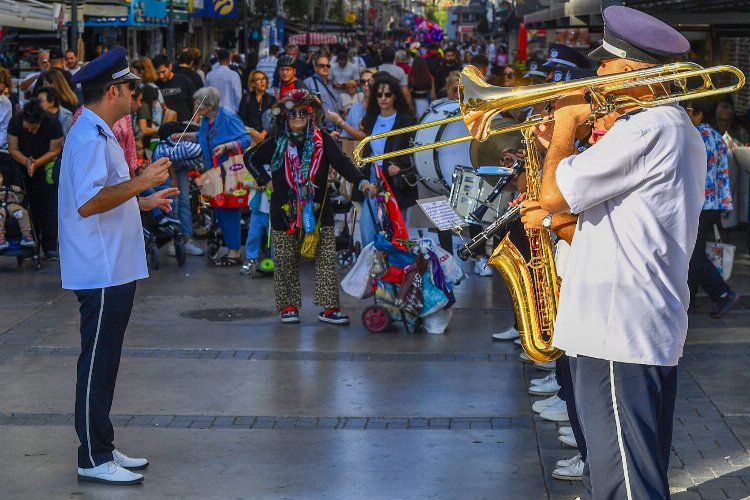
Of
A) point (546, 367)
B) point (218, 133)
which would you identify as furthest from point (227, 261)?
point (546, 367)

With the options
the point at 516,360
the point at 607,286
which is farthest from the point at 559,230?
the point at 516,360

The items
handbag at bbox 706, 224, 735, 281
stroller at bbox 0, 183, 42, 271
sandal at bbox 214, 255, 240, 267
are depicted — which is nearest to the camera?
handbag at bbox 706, 224, 735, 281

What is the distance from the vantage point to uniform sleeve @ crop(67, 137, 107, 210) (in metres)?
5.53

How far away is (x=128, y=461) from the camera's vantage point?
19.5ft

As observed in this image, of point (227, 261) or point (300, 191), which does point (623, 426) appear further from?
point (227, 261)

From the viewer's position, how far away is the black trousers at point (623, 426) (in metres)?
4.06

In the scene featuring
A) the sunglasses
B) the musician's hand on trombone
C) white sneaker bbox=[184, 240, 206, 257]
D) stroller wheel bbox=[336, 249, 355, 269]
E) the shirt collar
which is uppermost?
the musician's hand on trombone

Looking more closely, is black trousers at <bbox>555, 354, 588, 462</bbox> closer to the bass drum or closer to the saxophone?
the saxophone

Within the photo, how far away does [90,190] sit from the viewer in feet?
18.1

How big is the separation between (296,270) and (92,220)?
387 centimetres

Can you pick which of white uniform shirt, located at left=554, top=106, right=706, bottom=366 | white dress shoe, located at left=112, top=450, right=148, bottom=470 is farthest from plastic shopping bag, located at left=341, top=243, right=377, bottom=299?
white uniform shirt, located at left=554, top=106, right=706, bottom=366

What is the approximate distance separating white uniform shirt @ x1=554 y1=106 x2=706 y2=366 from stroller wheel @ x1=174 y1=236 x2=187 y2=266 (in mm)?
8257

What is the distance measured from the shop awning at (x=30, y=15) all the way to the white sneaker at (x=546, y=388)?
36.5 feet

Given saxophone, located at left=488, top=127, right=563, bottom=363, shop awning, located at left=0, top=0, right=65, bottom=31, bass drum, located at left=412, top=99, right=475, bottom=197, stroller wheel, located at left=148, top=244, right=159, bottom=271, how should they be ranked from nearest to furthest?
1. saxophone, located at left=488, top=127, right=563, bottom=363
2. bass drum, located at left=412, top=99, right=475, bottom=197
3. stroller wheel, located at left=148, top=244, right=159, bottom=271
4. shop awning, located at left=0, top=0, right=65, bottom=31
